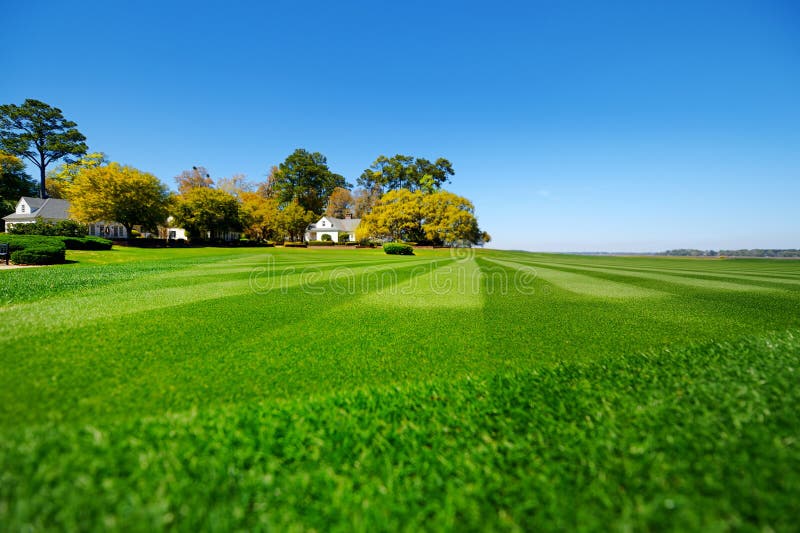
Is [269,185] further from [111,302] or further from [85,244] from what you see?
[111,302]

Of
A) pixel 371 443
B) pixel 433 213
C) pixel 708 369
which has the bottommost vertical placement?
pixel 371 443

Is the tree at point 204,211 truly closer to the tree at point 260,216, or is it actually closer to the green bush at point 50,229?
the tree at point 260,216

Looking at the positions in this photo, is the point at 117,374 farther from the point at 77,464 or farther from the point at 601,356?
the point at 601,356

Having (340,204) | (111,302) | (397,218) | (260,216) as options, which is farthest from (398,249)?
(340,204)

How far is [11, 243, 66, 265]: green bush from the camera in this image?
13.5 meters

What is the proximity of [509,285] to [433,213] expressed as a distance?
35213mm

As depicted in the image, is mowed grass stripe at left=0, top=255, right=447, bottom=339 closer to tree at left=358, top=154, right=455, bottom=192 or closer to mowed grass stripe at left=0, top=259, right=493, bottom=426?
mowed grass stripe at left=0, top=259, right=493, bottom=426

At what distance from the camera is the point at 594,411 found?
2.21 m

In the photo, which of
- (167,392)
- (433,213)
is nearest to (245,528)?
(167,392)

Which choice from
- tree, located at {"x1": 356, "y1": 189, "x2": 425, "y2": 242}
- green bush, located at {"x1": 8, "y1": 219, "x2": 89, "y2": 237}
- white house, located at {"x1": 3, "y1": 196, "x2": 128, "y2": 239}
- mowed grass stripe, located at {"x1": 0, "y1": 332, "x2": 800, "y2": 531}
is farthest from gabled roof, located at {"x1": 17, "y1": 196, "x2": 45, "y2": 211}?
mowed grass stripe, located at {"x1": 0, "y1": 332, "x2": 800, "y2": 531}

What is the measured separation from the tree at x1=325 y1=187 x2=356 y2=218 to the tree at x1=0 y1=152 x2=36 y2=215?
55.0 meters

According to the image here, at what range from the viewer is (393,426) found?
2.11 m

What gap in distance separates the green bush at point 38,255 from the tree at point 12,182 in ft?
167

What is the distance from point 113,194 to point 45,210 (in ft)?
64.9
